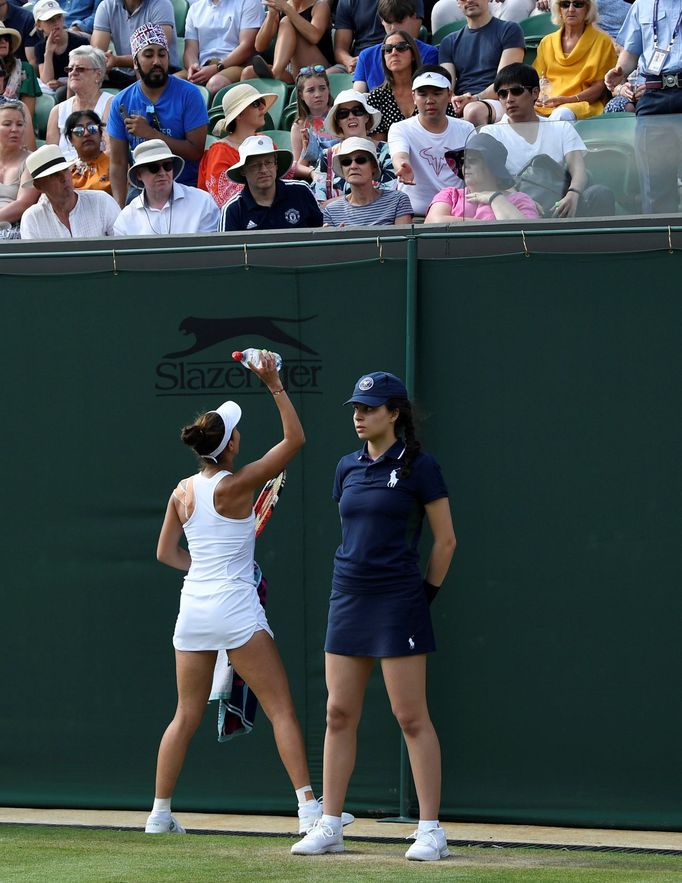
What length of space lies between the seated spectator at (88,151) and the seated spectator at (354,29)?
2.46m

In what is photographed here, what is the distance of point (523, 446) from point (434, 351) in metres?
0.58

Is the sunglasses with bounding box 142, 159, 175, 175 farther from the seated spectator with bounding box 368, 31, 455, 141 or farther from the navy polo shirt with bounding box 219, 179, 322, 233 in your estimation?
the seated spectator with bounding box 368, 31, 455, 141

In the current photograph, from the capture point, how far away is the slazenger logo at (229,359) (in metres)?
6.38

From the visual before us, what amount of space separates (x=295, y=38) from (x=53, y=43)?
2.52 m

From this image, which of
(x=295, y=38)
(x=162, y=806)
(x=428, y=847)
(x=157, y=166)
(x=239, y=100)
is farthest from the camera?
(x=295, y=38)

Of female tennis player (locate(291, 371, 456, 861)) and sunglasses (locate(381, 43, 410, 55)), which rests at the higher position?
sunglasses (locate(381, 43, 410, 55))

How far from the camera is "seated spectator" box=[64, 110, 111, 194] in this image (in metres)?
9.07

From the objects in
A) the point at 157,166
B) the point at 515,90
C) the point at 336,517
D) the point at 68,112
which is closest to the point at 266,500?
the point at 336,517

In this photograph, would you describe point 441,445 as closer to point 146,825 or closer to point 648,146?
point 648,146

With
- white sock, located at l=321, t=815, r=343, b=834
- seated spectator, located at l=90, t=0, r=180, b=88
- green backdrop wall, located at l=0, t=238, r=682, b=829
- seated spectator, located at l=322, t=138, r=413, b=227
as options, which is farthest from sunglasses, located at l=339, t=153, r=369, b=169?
seated spectator, located at l=90, t=0, r=180, b=88

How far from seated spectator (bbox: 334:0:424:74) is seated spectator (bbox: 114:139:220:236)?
12.0ft

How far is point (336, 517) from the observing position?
6.33m

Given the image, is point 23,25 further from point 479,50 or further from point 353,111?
point 353,111

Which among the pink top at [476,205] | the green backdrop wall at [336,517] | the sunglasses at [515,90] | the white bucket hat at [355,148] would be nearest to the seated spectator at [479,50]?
the sunglasses at [515,90]
